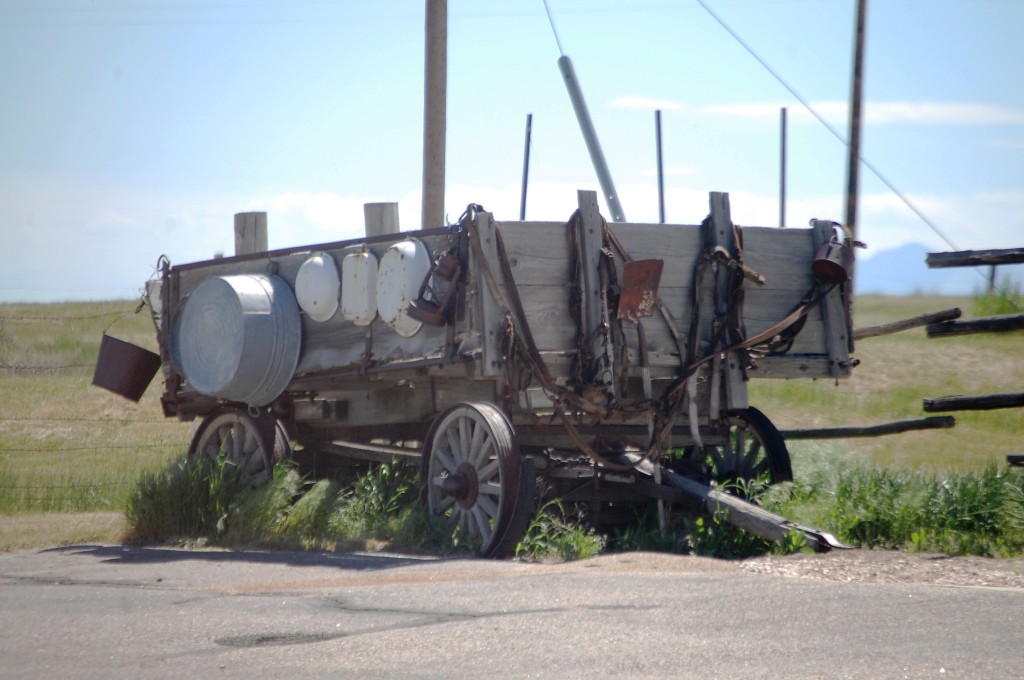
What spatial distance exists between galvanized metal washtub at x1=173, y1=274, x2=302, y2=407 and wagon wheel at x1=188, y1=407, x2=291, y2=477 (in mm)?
222

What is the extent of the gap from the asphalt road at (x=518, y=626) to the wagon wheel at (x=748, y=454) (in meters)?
2.74

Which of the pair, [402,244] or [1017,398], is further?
[1017,398]

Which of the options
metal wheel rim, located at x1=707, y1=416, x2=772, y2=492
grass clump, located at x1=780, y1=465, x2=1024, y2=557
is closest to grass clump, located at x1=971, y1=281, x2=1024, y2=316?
metal wheel rim, located at x1=707, y1=416, x2=772, y2=492

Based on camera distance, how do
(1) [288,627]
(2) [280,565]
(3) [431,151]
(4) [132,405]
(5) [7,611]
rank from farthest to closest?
(4) [132,405], (3) [431,151], (2) [280,565], (5) [7,611], (1) [288,627]

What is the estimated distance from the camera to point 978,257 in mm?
10062

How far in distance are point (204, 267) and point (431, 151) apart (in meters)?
2.70

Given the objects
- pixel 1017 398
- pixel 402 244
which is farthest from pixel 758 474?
pixel 402 244

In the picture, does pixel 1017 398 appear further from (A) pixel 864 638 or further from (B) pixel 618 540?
(A) pixel 864 638

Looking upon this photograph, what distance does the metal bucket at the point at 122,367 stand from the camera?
36.0ft

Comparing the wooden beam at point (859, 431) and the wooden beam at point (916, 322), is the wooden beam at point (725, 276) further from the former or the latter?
the wooden beam at point (859, 431)

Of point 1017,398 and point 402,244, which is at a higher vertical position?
point 402,244

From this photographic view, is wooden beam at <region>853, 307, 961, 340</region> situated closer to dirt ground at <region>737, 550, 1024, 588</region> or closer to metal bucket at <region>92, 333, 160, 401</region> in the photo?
dirt ground at <region>737, 550, 1024, 588</region>

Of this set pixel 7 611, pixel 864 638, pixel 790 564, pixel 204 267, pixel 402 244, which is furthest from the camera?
pixel 204 267

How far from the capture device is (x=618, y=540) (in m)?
8.64
